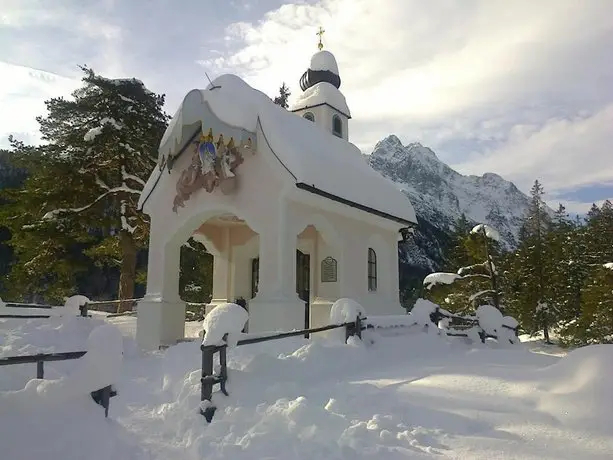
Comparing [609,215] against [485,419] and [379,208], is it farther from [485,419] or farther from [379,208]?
[485,419]

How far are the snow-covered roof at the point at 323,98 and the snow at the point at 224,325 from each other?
14046mm

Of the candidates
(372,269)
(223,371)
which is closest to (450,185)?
(372,269)

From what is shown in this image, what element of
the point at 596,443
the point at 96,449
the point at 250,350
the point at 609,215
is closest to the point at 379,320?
the point at 250,350

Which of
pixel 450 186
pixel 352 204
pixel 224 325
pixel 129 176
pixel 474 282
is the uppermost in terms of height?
pixel 450 186

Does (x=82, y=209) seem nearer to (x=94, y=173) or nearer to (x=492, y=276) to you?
(x=94, y=173)

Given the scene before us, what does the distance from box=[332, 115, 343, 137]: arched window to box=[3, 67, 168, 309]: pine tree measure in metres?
8.29

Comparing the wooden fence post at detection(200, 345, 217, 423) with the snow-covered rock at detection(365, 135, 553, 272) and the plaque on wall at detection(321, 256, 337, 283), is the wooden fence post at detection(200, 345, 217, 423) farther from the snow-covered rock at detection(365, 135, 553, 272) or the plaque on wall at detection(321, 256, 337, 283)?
the snow-covered rock at detection(365, 135, 553, 272)

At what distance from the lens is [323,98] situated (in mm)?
19109

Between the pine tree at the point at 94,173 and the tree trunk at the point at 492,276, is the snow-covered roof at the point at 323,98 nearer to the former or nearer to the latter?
the pine tree at the point at 94,173

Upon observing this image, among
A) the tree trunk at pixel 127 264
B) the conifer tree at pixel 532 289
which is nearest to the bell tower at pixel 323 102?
the tree trunk at pixel 127 264

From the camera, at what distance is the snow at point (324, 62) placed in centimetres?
2097

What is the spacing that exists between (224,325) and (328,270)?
28.8 ft

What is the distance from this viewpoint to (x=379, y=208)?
49.8 feet

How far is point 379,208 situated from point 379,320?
5.56 m
